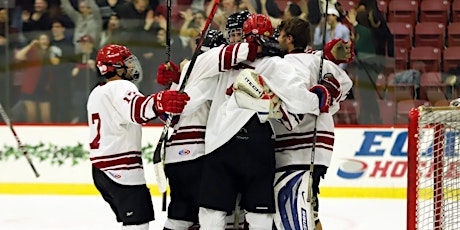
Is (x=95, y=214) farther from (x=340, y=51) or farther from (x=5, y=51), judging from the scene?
(x=340, y=51)

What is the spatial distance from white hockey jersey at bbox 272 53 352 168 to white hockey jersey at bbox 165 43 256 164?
26 centimetres

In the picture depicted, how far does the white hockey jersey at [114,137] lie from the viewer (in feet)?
10.9

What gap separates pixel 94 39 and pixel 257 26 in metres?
3.55

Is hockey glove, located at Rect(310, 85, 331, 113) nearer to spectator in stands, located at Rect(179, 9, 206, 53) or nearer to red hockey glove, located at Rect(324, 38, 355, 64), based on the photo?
red hockey glove, located at Rect(324, 38, 355, 64)

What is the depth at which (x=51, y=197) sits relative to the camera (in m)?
6.11

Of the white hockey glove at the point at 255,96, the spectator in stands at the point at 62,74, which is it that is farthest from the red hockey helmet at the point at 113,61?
the spectator in stands at the point at 62,74

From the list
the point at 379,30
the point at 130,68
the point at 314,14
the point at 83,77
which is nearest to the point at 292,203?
the point at 130,68

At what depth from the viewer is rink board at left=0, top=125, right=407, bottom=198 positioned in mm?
6098

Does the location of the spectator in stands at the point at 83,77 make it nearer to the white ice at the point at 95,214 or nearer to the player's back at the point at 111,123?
the white ice at the point at 95,214

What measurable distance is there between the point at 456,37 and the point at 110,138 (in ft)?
12.3

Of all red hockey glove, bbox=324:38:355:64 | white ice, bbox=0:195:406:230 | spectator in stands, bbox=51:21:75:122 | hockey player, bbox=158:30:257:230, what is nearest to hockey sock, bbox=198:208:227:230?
hockey player, bbox=158:30:257:230

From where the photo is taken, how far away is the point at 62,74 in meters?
6.61

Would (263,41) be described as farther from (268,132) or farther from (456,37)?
(456,37)

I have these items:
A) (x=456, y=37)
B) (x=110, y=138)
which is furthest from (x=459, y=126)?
(x=456, y=37)
